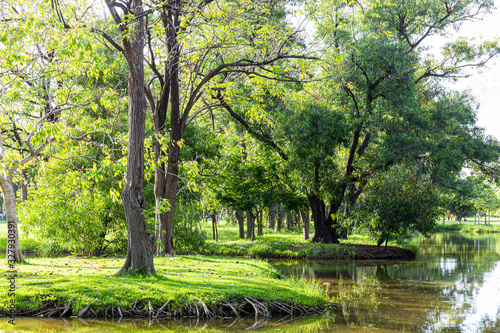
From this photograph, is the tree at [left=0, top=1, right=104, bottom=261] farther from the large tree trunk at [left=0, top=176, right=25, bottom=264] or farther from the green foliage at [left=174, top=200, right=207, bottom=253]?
the green foliage at [left=174, top=200, right=207, bottom=253]

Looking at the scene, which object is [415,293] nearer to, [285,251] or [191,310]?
[191,310]

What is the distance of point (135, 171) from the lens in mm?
11750

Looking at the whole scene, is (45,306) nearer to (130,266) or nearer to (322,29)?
(130,266)

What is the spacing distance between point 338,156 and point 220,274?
62.3ft

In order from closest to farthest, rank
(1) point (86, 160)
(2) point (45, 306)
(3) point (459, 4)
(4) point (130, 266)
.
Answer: (2) point (45, 306) → (4) point (130, 266) → (1) point (86, 160) → (3) point (459, 4)

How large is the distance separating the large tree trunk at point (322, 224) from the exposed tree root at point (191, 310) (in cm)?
1935

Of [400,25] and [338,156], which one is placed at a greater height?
[400,25]

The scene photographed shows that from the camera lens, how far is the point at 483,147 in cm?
3072

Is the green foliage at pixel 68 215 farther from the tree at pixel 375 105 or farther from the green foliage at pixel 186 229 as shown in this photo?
the tree at pixel 375 105

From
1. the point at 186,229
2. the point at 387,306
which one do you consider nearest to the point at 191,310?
the point at 387,306

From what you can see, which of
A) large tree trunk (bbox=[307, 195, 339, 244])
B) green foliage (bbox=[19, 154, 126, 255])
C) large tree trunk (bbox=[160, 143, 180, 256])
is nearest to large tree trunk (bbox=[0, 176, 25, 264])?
green foliage (bbox=[19, 154, 126, 255])

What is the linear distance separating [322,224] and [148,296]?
21.8m

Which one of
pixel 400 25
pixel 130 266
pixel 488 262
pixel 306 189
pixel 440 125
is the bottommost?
pixel 488 262

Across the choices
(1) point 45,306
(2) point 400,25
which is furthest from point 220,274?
(2) point 400,25
